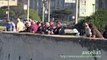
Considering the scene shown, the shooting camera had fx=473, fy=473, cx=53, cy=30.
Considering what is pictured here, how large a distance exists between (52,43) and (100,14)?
14587mm

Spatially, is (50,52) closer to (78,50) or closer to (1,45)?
(78,50)

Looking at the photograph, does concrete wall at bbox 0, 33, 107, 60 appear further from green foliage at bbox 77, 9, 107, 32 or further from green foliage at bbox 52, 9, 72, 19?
green foliage at bbox 52, 9, 72, 19

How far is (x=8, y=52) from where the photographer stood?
1570cm

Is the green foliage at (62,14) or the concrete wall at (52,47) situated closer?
the concrete wall at (52,47)

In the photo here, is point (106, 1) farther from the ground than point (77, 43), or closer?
farther from the ground

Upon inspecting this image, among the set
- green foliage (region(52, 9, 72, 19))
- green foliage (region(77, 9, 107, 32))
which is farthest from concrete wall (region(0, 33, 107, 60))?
green foliage (region(52, 9, 72, 19))

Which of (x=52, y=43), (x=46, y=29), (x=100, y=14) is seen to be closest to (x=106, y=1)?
(x=100, y=14)

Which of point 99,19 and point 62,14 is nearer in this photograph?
point 99,19

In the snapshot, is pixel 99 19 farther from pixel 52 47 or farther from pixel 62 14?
pixel 62 14

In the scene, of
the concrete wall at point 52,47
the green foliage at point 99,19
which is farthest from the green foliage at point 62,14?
the concrete wall at point 52,47

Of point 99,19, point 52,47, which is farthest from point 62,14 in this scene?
point 52,47

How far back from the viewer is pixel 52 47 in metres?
11.9

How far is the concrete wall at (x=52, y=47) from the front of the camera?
1067 centimetres

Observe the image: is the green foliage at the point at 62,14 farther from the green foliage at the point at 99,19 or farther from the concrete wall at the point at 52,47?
the concrete wall at the point at 52,47
